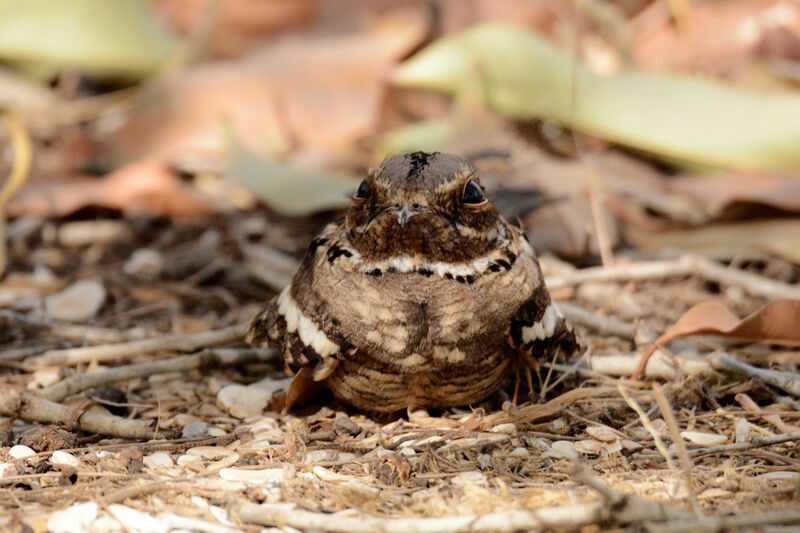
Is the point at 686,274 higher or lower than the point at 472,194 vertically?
lower

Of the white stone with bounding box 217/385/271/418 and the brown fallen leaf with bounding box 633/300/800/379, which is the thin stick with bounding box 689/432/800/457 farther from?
the white stone with bounding box 217/385/271/418

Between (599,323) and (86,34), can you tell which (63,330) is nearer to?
(599,323)

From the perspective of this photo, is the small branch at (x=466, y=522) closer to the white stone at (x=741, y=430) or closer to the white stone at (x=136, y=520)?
the white stone at (x=136, y=520)

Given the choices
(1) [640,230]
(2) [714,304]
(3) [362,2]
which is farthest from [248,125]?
(2) [714,304]

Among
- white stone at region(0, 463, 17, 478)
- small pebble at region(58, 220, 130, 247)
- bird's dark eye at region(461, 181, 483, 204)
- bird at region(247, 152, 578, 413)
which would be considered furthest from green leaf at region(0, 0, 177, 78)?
bird's dark eye at region(461, 181, 483, 204)

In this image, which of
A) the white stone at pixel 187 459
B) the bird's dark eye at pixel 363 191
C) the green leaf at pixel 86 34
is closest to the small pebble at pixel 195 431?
the white stone at pixel 187 459

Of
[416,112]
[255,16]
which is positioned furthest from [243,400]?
[255,16]
